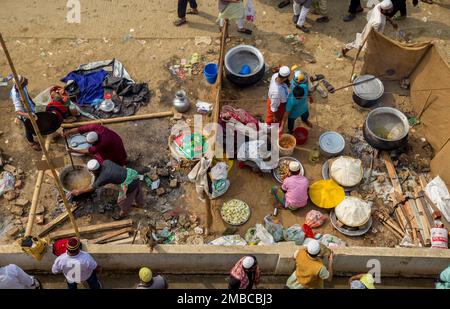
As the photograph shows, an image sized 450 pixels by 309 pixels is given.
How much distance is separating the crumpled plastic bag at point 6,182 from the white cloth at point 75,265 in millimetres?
2642

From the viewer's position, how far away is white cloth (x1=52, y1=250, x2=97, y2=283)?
→ 6156 mm

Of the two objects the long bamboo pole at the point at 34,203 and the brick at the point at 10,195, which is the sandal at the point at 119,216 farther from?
the brick at the point at 10,195

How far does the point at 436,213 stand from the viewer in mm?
7562

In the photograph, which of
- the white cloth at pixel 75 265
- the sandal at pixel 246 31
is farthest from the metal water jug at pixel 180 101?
the white cloth at pixel 75 265

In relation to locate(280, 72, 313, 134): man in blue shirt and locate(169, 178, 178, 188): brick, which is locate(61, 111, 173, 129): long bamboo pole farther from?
locate(280, 72, 313, 134): man in blue shirt

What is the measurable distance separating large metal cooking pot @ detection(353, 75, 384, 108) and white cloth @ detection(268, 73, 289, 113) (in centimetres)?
201

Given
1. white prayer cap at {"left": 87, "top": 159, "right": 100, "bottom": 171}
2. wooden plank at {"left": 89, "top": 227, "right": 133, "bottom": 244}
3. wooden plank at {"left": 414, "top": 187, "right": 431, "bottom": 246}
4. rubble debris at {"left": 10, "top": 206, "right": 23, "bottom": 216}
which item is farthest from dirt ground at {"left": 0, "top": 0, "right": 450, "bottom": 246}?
white prayer cap at {"left": 87, "top": 159, "right": 100, "bottom": 171}

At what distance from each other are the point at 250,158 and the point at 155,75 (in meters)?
3.23

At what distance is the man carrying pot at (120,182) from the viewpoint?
728 centimetres

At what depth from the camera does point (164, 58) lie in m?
10.2

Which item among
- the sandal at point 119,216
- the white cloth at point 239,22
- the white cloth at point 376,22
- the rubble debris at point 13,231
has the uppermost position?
the white cloth at point 376,22

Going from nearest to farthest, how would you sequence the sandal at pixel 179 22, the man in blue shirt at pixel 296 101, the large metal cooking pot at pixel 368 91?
the man in blue shirt at pixel 296 101
the large metal cooking pot at pixel 368 91
the sandal at pixel 179 22

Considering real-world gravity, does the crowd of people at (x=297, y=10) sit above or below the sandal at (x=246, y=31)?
above

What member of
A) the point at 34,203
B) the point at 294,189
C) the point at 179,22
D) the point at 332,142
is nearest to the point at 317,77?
the point at 332,142
